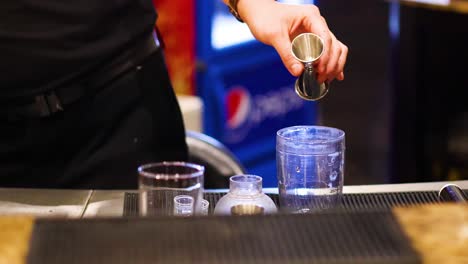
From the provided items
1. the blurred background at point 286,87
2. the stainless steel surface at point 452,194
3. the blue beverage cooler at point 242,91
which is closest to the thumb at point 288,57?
the stainless steel surface at point 452,194

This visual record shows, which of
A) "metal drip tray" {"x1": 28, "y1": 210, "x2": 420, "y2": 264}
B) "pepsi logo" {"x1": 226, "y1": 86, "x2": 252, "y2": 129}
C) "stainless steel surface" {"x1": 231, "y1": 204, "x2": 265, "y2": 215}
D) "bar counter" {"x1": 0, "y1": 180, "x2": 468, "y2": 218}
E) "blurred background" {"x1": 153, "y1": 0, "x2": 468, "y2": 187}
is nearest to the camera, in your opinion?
"metal drip tray" {"x1": 28, "y1": 210, "x2": 420, "y2": 264}

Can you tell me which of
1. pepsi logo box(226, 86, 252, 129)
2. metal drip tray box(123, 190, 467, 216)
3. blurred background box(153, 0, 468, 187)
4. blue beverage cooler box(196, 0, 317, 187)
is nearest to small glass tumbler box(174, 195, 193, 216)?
metal drip tray box(123, 190, 467, 216)

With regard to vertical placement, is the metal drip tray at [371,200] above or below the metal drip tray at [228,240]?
below

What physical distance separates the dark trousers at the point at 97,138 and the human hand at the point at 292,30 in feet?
1.47

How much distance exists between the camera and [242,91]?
4316 mm

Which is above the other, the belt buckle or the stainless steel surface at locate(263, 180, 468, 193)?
the belt buckle

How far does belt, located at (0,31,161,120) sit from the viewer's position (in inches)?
75.5

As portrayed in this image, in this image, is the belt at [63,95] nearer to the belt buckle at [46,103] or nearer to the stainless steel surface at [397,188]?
the belt buckle at [46,103]

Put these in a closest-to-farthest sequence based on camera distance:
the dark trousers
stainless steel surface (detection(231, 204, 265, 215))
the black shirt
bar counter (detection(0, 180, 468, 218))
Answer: stainless steel surface (detection(231, 204, 265, 215)) < bar counter (detection(0, 180, 468, 218)) < the black shirt < the dark trousers

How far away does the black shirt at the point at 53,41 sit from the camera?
6.11ft

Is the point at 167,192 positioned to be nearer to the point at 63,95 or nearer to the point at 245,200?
the point at 245,200

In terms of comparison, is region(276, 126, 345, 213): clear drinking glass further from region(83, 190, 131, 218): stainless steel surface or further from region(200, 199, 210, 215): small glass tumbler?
region(83, 190, 131, 218): stainless steel surface

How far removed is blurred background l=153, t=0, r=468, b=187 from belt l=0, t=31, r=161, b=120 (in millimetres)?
1494

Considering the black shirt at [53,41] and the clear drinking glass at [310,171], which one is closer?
the clear drinking glass at [310,171]
